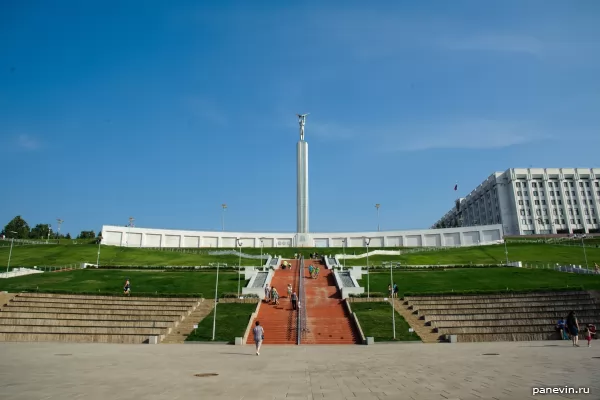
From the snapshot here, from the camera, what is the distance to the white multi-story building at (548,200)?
125000mm

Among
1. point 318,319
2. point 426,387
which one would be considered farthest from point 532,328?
point 426,387

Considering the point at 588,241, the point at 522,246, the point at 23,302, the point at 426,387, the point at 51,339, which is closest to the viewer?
the point at 426,387

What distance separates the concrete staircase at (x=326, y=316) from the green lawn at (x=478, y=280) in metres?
5.28

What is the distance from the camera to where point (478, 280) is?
4416cm

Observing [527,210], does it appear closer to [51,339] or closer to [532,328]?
[532,328]

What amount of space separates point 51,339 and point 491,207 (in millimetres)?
139990

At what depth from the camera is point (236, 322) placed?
2925 cm

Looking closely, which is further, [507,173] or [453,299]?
[507,173]

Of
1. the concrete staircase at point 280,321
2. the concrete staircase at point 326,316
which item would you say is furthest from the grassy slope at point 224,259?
the concrete staircase at point 280,321

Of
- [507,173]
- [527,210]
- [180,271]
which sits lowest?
[180,271]

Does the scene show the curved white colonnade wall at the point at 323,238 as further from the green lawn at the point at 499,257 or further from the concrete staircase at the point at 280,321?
the concrete staircase at the point at 280,321

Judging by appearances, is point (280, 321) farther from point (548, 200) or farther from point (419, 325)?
point (548, 200)

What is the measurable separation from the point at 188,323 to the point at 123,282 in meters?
18.9

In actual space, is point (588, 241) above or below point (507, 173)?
below
